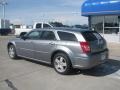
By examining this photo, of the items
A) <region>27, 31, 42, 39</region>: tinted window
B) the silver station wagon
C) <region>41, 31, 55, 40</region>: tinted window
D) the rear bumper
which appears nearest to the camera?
the rear bumper

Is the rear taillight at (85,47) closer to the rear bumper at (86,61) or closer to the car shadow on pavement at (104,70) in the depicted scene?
the rear bumper at (86,61)

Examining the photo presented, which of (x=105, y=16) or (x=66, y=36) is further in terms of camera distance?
(x=105, y=16)

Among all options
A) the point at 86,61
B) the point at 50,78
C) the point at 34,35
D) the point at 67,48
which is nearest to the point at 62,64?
the point at 67,48

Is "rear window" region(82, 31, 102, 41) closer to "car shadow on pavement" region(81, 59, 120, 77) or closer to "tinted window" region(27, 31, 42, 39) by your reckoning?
"car shadow on pavement" region(81, 59, 120, 77)

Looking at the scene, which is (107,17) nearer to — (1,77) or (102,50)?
(102,50)

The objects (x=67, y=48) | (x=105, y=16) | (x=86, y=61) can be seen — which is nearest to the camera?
(x=86, y=61)

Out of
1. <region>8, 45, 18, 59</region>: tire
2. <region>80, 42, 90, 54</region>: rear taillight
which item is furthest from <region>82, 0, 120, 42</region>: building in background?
<region>80, 42, 90, 54</region>: rear taillight

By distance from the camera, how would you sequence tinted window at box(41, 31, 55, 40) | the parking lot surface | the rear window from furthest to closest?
1. tinted window at box(41, 31, 55, 40)
2. the rear window
3. the parking lot surface

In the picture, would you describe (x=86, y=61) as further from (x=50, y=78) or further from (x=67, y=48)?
(x=50, y=78)

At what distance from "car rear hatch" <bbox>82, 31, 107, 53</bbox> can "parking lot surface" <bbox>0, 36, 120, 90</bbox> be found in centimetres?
92

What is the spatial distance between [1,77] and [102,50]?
366cm

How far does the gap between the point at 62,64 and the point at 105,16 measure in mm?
14492

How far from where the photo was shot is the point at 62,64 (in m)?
7.93

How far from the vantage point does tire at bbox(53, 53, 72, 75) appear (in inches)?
305
